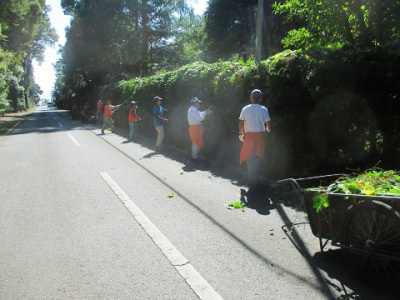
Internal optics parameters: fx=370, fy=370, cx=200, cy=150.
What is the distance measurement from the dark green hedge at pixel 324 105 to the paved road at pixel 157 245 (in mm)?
1335

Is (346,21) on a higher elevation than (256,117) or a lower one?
higher

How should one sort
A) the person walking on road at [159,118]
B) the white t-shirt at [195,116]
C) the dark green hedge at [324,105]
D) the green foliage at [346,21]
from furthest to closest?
the person walking on road at [159,118] < the white t-shirt at [195,116] < the green foliage at [346,21] < the dark green hedge at [324,105]

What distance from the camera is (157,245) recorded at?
468 cm

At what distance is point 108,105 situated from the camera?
67.7 feet

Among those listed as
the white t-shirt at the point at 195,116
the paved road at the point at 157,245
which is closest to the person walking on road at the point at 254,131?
the paved road at the point at 157,245

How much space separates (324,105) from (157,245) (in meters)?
4.25

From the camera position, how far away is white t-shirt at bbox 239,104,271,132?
7.19 meters

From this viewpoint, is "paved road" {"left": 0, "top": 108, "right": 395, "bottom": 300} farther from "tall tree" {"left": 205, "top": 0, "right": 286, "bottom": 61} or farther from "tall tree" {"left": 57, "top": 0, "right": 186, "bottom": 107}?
"tall tree" {"left": 57, "top": 0, "right": 186, "bottom": 107}

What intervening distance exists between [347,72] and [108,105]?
1601 cm

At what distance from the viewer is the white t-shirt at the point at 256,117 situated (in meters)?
7.19

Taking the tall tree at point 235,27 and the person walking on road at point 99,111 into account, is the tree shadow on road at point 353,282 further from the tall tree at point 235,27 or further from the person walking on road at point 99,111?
the tall tree at point 235,27

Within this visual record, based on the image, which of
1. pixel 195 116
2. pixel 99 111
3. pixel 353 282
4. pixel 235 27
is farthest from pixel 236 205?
pixel 235 27

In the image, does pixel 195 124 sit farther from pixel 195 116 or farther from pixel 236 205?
pixel 236 205

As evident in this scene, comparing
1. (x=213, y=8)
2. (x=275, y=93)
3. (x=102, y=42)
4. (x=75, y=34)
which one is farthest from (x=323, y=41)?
Answer: (x=75, y=34)
